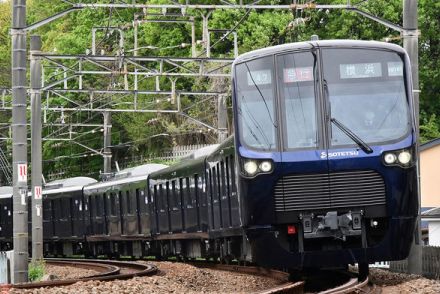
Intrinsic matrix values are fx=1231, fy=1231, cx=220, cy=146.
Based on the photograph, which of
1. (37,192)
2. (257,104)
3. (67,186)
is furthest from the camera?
(67,186)

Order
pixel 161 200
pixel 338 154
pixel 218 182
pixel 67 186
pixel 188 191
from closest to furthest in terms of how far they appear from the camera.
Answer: pixel 338 154, pixel 218 182, pixel 188 191, pixel 161 200, pixel 67 186

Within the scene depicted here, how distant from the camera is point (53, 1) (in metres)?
74.7

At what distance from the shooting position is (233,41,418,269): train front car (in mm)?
15648

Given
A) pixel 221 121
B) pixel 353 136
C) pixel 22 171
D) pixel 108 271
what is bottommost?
pixel 108 271

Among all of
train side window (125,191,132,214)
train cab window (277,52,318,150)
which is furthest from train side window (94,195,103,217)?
train cab window (277,52,318,150)

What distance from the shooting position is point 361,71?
1630cm

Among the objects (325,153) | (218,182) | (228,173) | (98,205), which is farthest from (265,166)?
(98,205)

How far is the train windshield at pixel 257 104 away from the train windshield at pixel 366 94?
2.48 feet

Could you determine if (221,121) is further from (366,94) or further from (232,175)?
(366,94)

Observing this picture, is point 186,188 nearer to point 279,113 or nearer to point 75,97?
point 279,113

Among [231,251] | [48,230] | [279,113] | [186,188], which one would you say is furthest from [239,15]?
[279,113]

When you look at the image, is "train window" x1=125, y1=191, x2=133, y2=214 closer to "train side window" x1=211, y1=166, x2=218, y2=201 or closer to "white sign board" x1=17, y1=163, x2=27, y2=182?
"train side window" x1=211, y1=166, x2=218, y2=201

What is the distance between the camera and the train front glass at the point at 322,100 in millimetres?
15977

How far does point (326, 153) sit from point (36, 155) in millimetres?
14979
